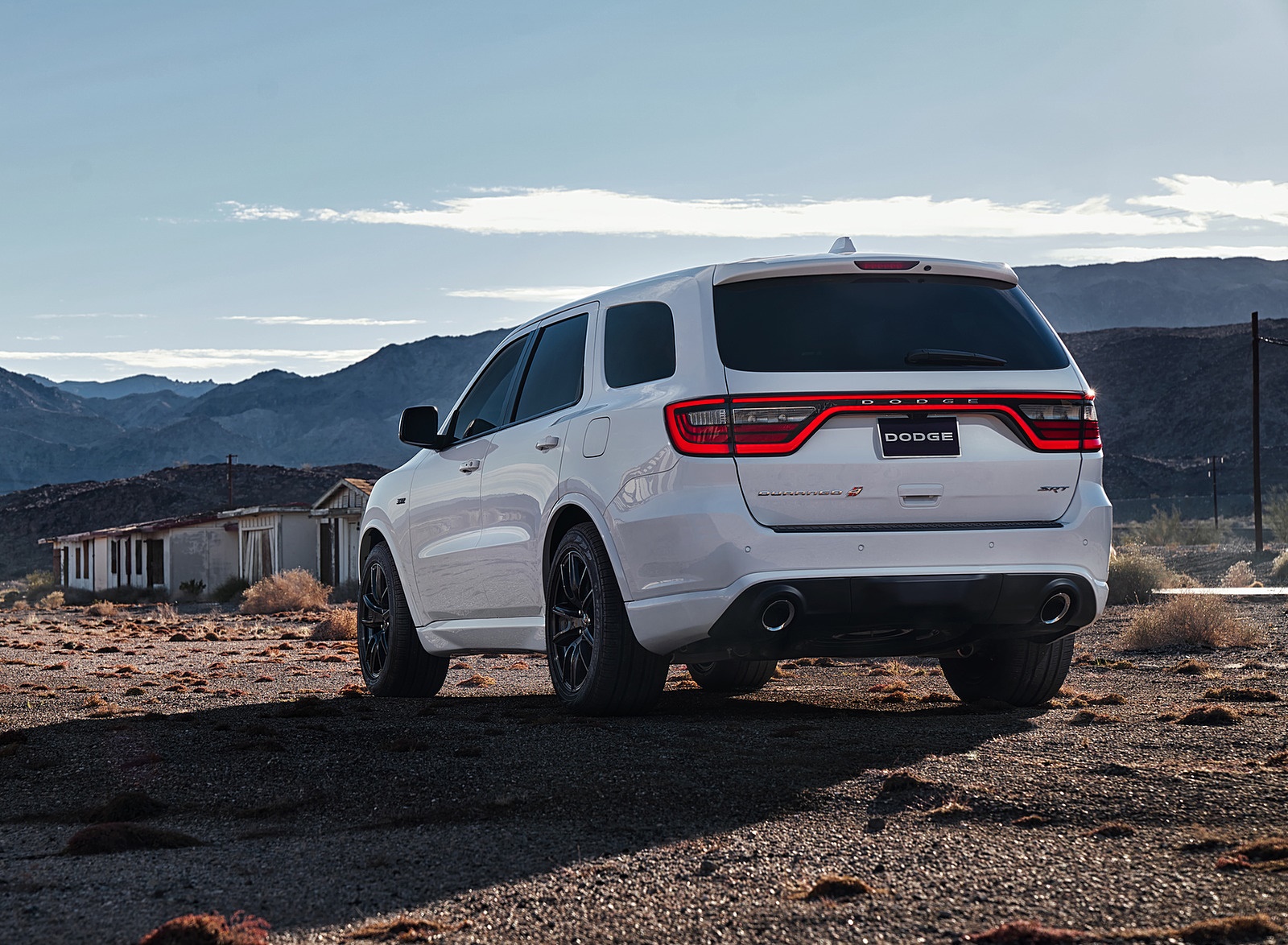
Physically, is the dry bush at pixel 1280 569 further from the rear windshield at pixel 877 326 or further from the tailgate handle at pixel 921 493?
the tailgate handle at pixel 921 493

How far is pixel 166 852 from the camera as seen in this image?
412 centimetres

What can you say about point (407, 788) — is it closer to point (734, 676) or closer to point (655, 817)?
point (655, 817)

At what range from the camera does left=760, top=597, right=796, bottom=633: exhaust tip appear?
5500 millimetres

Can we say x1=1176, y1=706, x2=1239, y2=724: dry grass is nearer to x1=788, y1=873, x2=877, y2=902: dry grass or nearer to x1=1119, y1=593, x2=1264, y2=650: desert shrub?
x1=788, y1=873, x2=877, y2=902: dry grass

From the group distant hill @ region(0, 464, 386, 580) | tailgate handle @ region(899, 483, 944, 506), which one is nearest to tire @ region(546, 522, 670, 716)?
tailgate handle @ region(899, 483, 944, 506)

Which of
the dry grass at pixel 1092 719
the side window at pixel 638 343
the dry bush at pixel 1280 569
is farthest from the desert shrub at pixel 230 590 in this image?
the dry grass at pixel 1092 719

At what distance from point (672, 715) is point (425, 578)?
2.17 m

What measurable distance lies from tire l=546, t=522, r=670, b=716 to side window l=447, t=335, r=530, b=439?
1381mm

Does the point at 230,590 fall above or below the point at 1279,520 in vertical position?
→ below

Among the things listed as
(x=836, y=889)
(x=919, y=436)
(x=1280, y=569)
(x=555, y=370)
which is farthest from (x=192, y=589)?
(x=836, y=889)

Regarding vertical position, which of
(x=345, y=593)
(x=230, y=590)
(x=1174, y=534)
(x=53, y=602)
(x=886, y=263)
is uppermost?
(x=886, y=263)

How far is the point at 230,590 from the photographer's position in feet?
157

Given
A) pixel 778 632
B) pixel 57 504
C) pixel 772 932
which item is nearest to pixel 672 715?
pixel 778 632

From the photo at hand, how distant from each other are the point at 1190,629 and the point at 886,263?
315 inches
